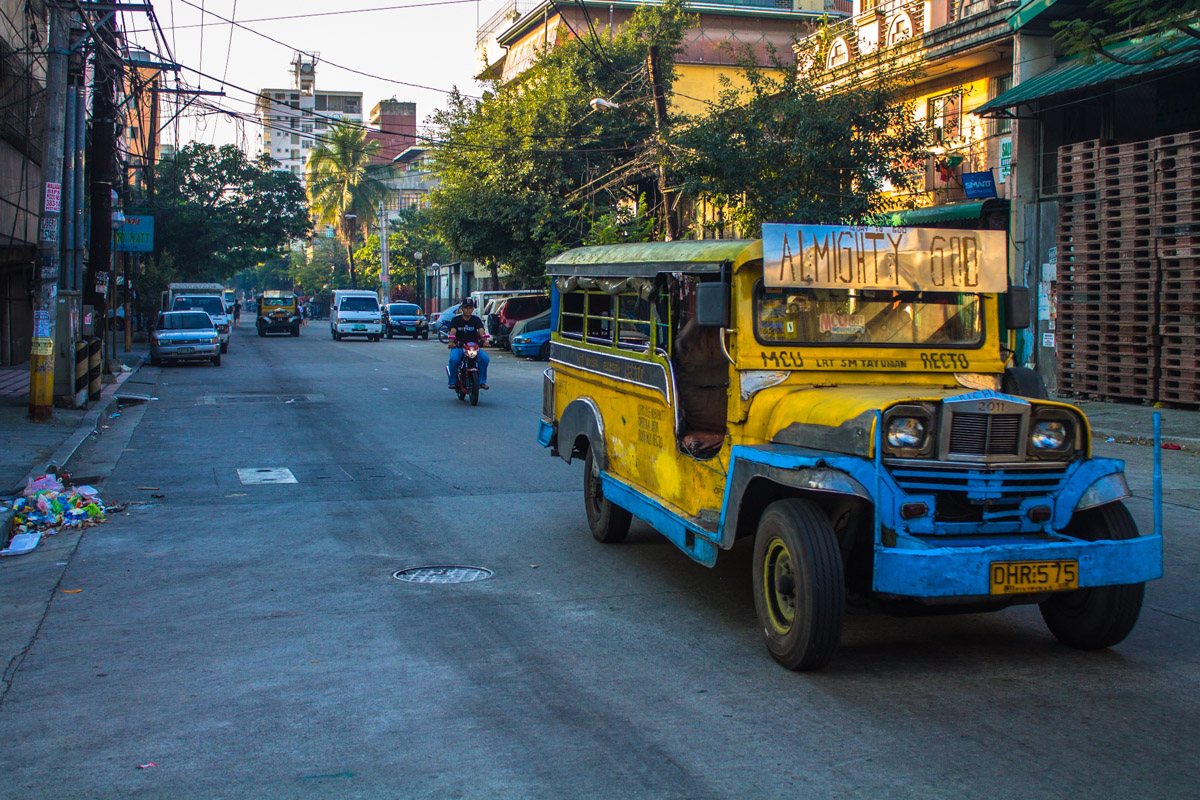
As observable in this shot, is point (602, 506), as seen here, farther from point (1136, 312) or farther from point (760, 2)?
point (760, 2)

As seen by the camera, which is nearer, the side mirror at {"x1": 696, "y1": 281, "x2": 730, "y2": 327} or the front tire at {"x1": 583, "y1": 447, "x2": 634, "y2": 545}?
the side mirror at {"x1": 696, "y1": 281, "x2": 730, "y2": 327}

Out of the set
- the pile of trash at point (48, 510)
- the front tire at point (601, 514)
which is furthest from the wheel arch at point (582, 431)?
the pile of trash at point (48, 510)

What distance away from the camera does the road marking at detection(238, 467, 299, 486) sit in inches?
441

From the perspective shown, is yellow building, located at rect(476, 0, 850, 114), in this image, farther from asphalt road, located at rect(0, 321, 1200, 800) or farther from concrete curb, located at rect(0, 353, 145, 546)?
asphalt road, located at rect(0, 321, 1200, 800)

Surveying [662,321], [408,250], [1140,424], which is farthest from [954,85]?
[408,250]

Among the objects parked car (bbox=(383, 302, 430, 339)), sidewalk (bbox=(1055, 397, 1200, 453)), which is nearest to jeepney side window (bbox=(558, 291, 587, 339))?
sidewalk (bbox=(1055, 397, 1200, 453))

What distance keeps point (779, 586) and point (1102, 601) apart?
158 centimetres

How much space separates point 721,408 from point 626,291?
1258mm

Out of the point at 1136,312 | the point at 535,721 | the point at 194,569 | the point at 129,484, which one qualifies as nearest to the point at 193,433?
the point at 129,484

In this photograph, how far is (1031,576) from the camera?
16.0 ft

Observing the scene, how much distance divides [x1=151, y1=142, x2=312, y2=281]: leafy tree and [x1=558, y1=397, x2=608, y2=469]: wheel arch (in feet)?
167

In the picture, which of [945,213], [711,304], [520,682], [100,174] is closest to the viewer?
[520,682]

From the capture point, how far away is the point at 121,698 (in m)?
4.95

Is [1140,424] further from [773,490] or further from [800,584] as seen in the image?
[800,584]
